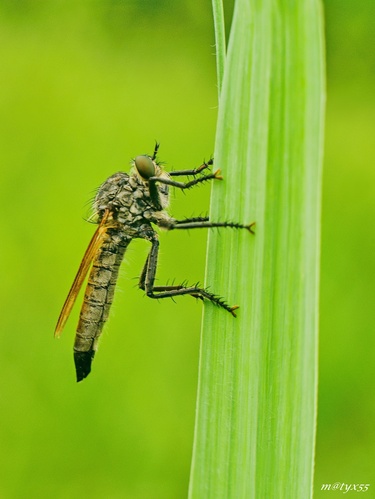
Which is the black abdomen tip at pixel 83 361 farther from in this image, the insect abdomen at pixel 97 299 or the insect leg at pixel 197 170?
the insect leg at pixel 197 170

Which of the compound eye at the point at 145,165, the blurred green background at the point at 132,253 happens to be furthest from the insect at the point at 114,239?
the blurred green background at the point at 132,253

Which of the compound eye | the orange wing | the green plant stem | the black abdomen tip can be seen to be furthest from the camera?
the black abdomen tip

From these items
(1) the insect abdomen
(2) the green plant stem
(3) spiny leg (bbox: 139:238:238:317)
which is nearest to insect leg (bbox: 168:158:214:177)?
(3) spiny leg (bbox: 139:238:238:317)

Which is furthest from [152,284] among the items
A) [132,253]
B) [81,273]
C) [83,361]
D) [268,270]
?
[268,270]

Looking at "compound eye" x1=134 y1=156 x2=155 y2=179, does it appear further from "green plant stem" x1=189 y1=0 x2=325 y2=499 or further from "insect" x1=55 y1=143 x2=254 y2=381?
"green plant stem" x1=189 y1=0 x2=325 y2=499

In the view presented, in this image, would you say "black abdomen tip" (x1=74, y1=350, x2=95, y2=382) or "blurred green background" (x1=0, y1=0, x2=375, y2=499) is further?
"blurred green background" (x1=0, y1=0, x2=375, y2=499)

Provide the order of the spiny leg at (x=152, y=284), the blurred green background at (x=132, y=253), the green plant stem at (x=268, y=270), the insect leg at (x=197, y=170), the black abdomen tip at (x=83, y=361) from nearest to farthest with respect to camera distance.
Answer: the green plant stem at (x=268, y=270) < the insect leg at (x=197, y=170) < the spiny leg at (x=152, y=284) < the black abdomen tip at (x=83, y=361) < the blurred green background at (x=132, y=253)

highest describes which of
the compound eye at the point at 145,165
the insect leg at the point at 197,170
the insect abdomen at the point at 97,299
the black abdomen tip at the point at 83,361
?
the compound eye at the point at 145,165

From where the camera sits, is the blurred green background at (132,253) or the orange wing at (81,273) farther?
the blurred green background at (132,253)
